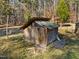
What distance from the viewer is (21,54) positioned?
23328 mm

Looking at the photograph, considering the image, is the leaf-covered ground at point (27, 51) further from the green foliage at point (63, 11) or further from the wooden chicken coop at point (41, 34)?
the green foliage at point (63, 11)

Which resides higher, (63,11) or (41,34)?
(63,11)

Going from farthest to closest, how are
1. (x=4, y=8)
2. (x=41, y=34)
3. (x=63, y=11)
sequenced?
(x=63, y=11)
(x=4, y=8)
(x=41, y=34)

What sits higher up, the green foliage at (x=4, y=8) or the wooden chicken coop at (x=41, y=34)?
the green foliage at (x=4, y=8)

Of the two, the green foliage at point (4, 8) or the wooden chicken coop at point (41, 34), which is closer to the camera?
the wooden chicken coop at point (41, 34)

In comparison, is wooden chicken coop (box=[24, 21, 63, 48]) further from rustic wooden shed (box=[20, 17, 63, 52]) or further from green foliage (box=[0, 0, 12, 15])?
green foliage (box=[0, 0, 12, 15])

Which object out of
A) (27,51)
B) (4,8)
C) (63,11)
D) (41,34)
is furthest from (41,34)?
(4,8)

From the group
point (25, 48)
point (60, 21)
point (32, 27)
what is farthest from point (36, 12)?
point (25, 48)

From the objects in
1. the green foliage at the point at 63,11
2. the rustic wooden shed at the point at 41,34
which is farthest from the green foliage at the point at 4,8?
the rustic wooden shed at the point at 41,34

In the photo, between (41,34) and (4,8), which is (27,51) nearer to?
(41,34)

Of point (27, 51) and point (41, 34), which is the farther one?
point (41, 34)

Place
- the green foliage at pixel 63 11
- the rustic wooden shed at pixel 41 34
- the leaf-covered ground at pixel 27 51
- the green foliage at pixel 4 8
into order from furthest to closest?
the green foliage at pixel 63 11 → the green foliage at pixel 4 8 → the rustic wooden shed at pixel 41 34 → the leaf-covered ground at pixel 27 51

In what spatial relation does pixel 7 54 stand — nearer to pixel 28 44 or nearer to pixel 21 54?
pixel 21 54

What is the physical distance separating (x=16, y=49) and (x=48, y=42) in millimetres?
4473
